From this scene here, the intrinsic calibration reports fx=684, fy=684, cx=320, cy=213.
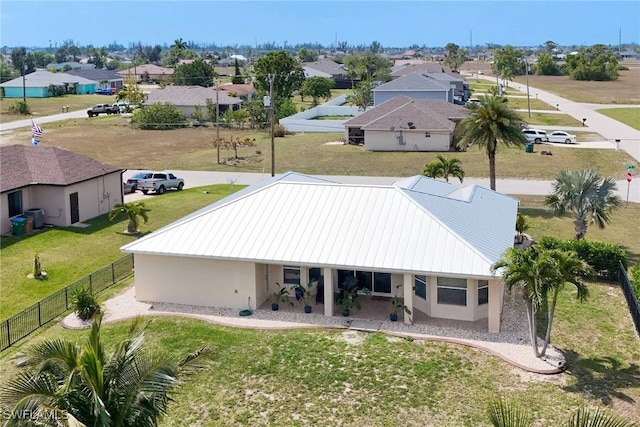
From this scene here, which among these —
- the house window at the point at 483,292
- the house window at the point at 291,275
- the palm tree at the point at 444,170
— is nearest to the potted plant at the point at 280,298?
the house window at the point at 291,275

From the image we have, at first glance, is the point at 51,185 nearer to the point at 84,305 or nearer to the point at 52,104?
the point at 84,305

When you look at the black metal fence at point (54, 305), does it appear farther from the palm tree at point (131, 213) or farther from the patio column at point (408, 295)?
the patio column at point (408, 295)

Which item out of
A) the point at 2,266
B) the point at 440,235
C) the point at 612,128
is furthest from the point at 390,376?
the point at 612,128

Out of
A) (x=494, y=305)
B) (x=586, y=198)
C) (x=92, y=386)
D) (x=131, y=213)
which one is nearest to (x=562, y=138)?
(x=586, y=198)

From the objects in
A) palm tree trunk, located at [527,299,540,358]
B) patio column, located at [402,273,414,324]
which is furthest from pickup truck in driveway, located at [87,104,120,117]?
palm tree trunk, located at [527,299,540,358]

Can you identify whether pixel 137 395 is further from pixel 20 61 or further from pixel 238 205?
pixel 20 61

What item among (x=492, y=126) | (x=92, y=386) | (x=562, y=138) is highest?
(x=492, y=126)
